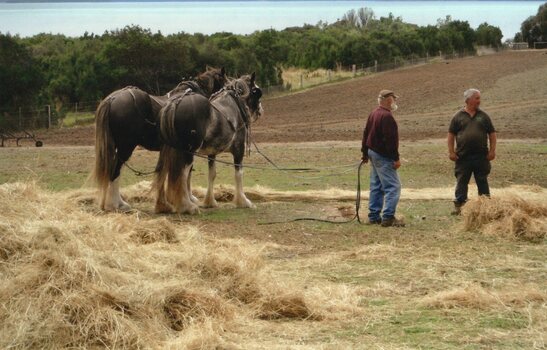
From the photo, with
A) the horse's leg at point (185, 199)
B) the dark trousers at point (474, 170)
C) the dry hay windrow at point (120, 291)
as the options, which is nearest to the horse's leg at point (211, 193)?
the horse's leg at point (185, 199)

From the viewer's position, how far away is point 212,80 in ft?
46.2

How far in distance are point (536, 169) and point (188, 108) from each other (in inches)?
353

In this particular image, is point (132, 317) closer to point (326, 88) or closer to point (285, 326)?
point (285, 326)

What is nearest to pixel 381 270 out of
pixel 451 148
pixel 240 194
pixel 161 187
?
pixel 451 148

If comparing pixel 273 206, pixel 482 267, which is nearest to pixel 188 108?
pixel 273 206

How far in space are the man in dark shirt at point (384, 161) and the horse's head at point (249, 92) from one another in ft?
9.65

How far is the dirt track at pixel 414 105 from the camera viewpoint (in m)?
27.9

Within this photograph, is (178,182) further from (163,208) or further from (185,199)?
(163,208)

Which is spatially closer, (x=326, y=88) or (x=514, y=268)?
(x=514, y=268)

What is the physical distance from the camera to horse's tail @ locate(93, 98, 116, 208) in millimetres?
12133

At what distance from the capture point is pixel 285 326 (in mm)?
6727

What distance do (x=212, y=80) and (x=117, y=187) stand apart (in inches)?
109

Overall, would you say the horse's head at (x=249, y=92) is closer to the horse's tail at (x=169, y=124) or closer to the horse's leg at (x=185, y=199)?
the horse's tail at (x=169, y=124)

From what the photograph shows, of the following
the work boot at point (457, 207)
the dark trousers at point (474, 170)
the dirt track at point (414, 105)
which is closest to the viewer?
the dark trousers at point (474, 170)
